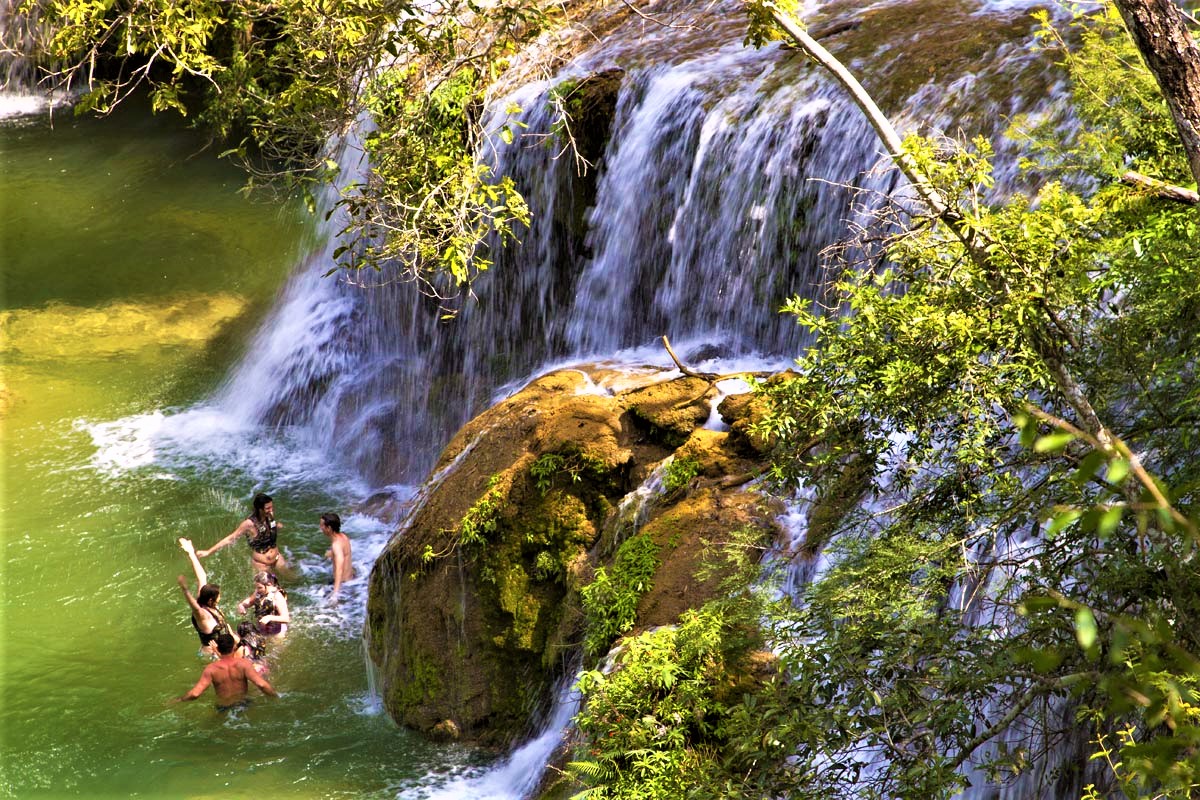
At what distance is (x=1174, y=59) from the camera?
399cm

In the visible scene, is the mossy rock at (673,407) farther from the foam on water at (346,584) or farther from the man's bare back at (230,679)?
the man's bare back at (230,679)

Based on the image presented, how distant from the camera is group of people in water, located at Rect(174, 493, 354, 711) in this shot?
8906mm

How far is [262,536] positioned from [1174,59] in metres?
8.25

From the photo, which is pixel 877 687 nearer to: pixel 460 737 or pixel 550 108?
A: pixel 460 737

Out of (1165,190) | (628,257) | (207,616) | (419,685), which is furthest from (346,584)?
(1165,190)

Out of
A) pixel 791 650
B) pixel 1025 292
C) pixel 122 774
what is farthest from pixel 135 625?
pixel 1025 292

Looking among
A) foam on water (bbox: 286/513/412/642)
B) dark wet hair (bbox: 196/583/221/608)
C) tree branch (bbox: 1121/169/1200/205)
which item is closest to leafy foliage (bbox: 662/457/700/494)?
tree branch (bbox: 1121/169/1200/205)

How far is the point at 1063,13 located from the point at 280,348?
8891mm

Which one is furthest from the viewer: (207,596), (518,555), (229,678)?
(207,596)

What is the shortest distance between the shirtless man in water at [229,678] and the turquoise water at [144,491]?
5.1 inches

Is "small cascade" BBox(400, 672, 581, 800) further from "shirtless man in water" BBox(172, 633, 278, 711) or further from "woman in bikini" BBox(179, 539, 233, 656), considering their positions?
"woman in bikini" BBox(179, 539, 233, 656)

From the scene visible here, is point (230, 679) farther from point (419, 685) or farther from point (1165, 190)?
point (1165, 190)

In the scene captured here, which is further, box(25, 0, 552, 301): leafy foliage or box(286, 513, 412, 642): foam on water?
box(286, 513, 412, 642): foam on water

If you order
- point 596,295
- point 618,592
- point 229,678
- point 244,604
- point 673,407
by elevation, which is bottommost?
point 229,678
